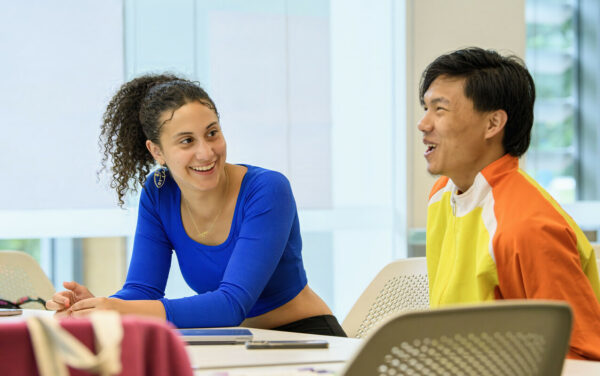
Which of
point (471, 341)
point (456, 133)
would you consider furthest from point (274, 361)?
point (456, 133)

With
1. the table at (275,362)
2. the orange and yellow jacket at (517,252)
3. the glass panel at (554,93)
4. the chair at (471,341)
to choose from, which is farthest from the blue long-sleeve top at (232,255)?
the glass panel at (554,93)

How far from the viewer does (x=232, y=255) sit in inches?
68.6

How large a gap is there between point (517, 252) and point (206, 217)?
985 mm

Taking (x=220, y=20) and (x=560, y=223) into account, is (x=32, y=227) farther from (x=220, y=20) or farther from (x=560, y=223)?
(x=560, y=223)

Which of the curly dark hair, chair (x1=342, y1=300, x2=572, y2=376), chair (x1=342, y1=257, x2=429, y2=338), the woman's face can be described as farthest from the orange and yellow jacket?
the curly dark hair

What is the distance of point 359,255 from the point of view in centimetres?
362

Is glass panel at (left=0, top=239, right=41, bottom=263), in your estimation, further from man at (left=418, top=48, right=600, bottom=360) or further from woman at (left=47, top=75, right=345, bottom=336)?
man at (left=418, top=48, right=600, bottom=360)

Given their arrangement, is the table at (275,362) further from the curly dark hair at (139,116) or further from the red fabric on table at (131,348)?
the curly dark hair at (139,116)

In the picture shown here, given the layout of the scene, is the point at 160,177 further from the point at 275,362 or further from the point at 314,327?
the point at 275,362

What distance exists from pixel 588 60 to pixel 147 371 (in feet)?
16.2

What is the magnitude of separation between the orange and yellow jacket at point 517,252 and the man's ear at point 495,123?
8 centimetres

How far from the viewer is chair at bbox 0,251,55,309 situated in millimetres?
2123

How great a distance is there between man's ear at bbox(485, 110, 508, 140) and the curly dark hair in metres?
0.84

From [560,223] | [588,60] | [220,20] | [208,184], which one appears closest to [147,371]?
[560,223]
